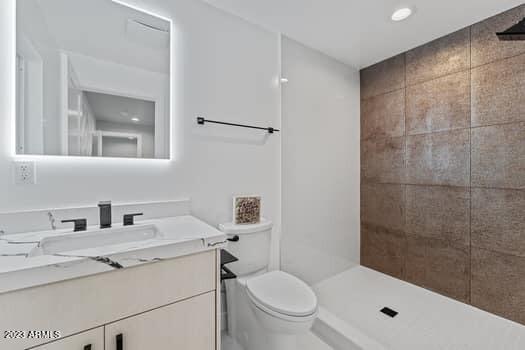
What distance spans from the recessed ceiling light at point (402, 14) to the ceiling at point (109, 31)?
5.29 ft

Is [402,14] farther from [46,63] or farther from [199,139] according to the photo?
[46,63]

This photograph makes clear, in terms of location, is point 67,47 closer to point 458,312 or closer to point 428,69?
point 428,69

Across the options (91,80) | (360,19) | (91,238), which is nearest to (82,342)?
(91,238)

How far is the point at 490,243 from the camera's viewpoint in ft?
5.86

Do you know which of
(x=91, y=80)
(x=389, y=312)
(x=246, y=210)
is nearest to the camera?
(x=91, y=80)

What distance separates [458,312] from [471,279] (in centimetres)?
28

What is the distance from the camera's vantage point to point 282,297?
4.34 feet

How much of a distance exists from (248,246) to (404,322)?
4.33 ft

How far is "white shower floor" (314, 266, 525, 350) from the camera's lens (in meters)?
1.53

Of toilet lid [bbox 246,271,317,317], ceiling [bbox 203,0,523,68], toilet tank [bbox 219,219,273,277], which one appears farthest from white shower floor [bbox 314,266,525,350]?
ceiling [bbox 203,0,523,68]

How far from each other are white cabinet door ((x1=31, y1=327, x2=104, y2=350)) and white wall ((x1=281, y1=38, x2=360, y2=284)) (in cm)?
144

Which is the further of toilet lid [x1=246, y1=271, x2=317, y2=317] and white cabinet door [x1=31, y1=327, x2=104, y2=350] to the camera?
toilet lid [x1=246, y1=271, x2=317, y2=317]

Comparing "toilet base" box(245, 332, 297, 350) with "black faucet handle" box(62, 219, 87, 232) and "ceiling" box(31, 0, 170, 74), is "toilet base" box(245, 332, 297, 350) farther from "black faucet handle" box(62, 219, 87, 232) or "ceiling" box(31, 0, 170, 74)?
"ceiling" box(31, 0, 170, 74)

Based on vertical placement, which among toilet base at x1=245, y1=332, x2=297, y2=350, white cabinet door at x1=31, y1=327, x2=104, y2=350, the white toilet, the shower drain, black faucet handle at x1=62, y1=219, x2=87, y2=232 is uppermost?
black faucet handle at x1=62, y1=219, x2=87, y2=232
